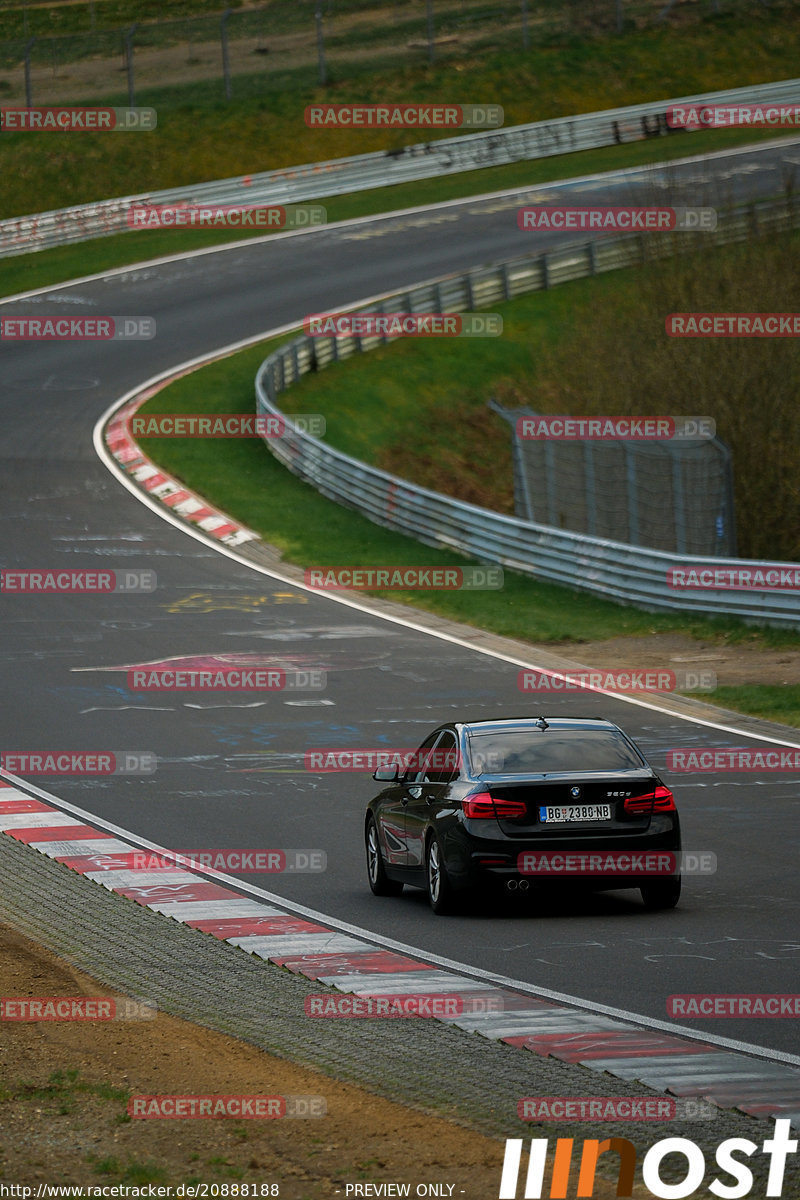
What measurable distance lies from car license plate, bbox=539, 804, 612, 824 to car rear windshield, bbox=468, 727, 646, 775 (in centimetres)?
29

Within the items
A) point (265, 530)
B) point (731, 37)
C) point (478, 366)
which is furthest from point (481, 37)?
point (265, 530)

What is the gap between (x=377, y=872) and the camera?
1240cm

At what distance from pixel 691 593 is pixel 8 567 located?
37.5 ft

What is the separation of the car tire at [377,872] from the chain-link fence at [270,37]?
47013 millimetres

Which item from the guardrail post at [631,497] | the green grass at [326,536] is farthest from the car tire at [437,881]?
the guardrail post at [631,497]

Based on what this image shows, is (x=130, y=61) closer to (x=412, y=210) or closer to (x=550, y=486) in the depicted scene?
(x=412, y=210)

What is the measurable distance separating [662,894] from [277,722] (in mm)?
8424

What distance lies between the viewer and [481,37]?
64625mm

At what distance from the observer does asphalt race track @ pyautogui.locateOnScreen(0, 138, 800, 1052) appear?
1010 centimetres

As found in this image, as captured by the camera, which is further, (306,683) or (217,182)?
(217,182)

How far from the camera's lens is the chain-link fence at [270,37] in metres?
57.0

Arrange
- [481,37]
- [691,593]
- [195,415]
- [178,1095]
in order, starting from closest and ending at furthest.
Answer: [178,1095], [691,593], [195,415], [481,37]

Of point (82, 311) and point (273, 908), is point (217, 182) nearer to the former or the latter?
point (82, 311)

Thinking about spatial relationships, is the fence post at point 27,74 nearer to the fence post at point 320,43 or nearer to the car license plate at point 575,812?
the fence post at point 320,43
